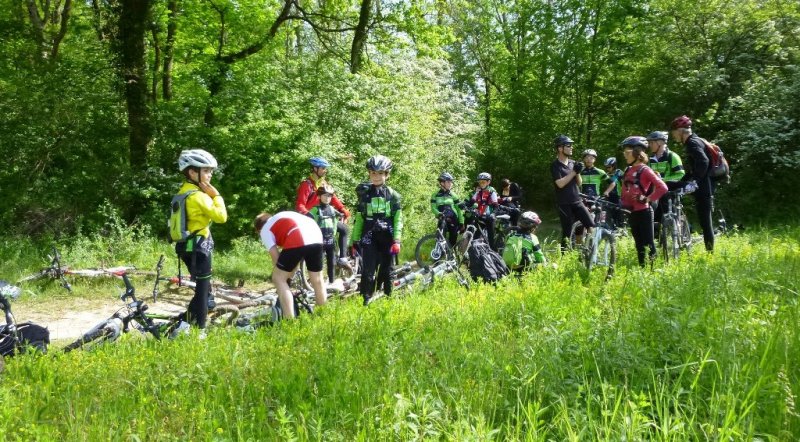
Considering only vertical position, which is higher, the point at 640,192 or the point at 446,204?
the point at 640,192

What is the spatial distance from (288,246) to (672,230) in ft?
19.3

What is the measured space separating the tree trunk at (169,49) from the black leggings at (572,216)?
11186mm

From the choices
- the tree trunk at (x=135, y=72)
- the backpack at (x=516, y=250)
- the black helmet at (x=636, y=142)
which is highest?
the tree trunk at (x=135, y=72)

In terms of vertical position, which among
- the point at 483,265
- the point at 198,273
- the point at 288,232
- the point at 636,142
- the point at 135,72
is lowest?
the point at 483,265

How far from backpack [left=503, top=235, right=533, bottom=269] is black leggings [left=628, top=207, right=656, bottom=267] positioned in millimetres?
1378

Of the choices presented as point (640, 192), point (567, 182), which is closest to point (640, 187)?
point (640, 192)

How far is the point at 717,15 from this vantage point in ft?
51.7

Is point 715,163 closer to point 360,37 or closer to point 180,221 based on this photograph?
point 180,221

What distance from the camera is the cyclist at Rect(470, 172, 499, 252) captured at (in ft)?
35.2

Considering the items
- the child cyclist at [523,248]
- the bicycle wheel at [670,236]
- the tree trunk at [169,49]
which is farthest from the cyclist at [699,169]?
the tree trunk at [169,49]

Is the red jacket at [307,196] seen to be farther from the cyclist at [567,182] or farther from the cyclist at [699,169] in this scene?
the cyclist at [699,169]

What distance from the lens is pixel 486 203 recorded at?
10859 mm

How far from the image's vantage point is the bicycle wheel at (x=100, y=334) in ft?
15.7

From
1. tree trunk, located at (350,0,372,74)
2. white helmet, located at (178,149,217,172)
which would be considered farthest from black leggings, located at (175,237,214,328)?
tree trunk, located at (350,0,372,74)
